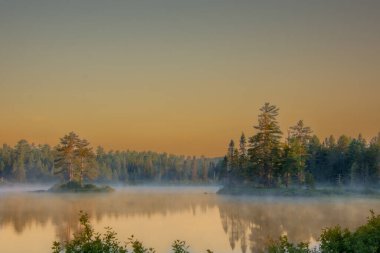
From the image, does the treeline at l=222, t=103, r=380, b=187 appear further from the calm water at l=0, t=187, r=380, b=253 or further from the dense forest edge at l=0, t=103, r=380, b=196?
the calm water at l=0, t=187, r=380, b=253

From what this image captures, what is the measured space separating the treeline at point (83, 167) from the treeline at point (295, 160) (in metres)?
31.5

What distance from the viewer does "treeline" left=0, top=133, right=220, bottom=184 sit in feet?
304

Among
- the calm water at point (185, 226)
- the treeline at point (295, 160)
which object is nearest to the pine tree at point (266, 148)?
the treeline at point (295, 160)

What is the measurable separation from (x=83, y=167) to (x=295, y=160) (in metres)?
45.7

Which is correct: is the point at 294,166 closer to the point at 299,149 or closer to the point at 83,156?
the point at 299,149

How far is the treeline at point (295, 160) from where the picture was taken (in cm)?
6844

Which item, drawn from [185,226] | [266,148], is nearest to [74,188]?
[266,148]

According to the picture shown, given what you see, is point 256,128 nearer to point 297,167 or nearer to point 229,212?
point 297,167

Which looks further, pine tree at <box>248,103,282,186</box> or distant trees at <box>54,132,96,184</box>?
distant trees at <box>54,132,96,184</box>

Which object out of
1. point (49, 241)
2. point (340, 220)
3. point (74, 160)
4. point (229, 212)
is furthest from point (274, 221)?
point (74, 160)

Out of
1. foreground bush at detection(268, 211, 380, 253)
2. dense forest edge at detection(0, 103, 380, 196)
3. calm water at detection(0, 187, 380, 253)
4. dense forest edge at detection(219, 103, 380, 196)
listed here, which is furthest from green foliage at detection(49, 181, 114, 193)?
foreground bush at detection(268, 211, 380, 253)

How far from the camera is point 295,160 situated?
66312 millimetres

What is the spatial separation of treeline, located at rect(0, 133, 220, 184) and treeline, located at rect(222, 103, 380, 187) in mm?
31476

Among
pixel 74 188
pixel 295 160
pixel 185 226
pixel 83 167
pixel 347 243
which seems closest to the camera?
pixel 347 243
